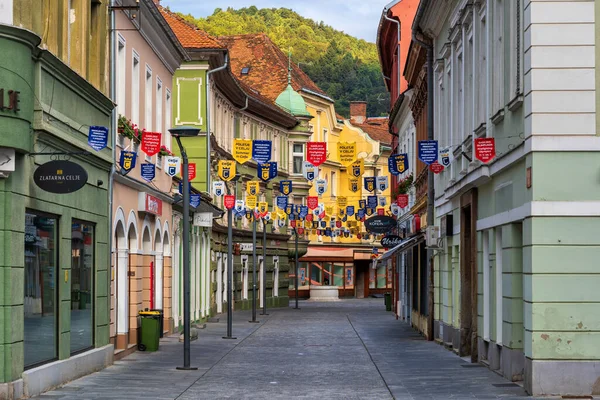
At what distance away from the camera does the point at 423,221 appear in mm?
36375

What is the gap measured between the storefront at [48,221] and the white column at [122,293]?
107 inches

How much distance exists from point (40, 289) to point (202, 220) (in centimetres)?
2157

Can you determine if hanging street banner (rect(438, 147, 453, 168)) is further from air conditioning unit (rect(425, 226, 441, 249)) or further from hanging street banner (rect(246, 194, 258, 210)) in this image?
hanging street banner (rect(246, 194, 258, 210))

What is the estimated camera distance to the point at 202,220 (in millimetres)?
Result: 39625

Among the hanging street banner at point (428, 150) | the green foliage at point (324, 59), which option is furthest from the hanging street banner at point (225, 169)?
the green foliage at point (324, 59)

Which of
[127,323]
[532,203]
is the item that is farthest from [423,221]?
[532,203]

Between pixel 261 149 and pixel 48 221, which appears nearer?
pixel 48 221

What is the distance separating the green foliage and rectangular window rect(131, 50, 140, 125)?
76501 mm

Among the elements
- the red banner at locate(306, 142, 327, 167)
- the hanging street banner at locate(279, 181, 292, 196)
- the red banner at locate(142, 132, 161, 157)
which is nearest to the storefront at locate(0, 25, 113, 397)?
the red banner at locate(142, 132, 161, 157)

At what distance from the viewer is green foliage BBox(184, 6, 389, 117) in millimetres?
108562

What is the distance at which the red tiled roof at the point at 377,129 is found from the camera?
92569 millimetres

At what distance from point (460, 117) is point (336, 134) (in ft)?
189

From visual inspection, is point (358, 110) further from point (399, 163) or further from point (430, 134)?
point (430, 134)

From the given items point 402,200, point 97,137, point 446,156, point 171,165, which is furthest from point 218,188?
point 97,137
